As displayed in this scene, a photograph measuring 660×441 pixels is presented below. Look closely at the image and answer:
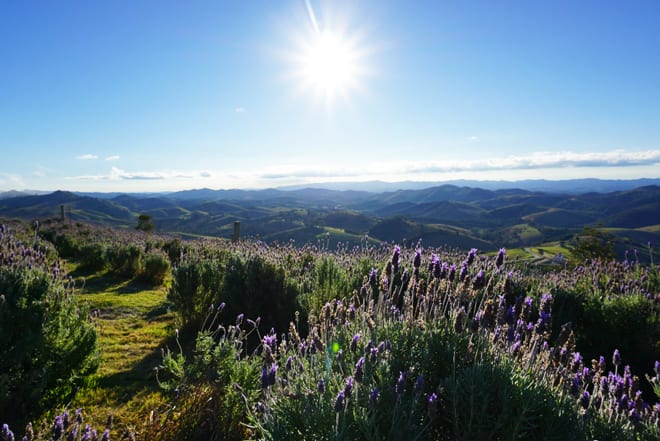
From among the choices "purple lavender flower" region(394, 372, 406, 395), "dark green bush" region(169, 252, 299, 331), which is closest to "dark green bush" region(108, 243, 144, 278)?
"dark green bush" region(169, 252, 299, 331)

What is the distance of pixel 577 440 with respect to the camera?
1.84 metres

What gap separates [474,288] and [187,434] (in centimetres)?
253

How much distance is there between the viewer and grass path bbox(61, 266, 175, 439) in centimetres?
371

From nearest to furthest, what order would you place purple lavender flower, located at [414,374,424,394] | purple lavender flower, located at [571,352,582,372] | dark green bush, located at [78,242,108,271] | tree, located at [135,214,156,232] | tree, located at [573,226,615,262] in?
purple lavender flower, located at [414,374,424,394]
purple lavender flower, located at [571,352,582,372]
dark green bush, located at [78,242,108,271]
tree, located at [573,226,615,262]
tree, located at [135,214,156,232]

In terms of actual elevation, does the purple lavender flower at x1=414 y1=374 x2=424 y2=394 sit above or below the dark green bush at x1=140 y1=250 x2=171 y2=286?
above

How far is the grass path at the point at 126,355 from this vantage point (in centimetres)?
371

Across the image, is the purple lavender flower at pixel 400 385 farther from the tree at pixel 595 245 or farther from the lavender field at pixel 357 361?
the tree at pixel 595 245

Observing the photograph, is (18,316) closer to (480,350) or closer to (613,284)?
(480,350)

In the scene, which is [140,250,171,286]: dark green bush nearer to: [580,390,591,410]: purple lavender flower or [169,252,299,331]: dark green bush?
[169,252,299,331]: dark green bush

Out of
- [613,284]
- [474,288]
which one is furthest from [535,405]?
[613,284]

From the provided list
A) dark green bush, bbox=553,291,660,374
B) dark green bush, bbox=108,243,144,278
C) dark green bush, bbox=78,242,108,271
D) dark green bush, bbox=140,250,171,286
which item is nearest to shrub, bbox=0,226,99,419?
dark green bush, bbox=553,291,660,374

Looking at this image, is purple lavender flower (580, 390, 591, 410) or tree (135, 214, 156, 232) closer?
purple lavender flower (580, 390, 591, 410)

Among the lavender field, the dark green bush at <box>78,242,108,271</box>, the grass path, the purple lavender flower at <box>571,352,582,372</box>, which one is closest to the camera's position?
the lavender field

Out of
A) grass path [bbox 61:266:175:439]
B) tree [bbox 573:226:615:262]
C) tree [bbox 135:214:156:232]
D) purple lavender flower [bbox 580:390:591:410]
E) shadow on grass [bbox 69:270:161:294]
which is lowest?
tree [bbox 135:214:156:232]
